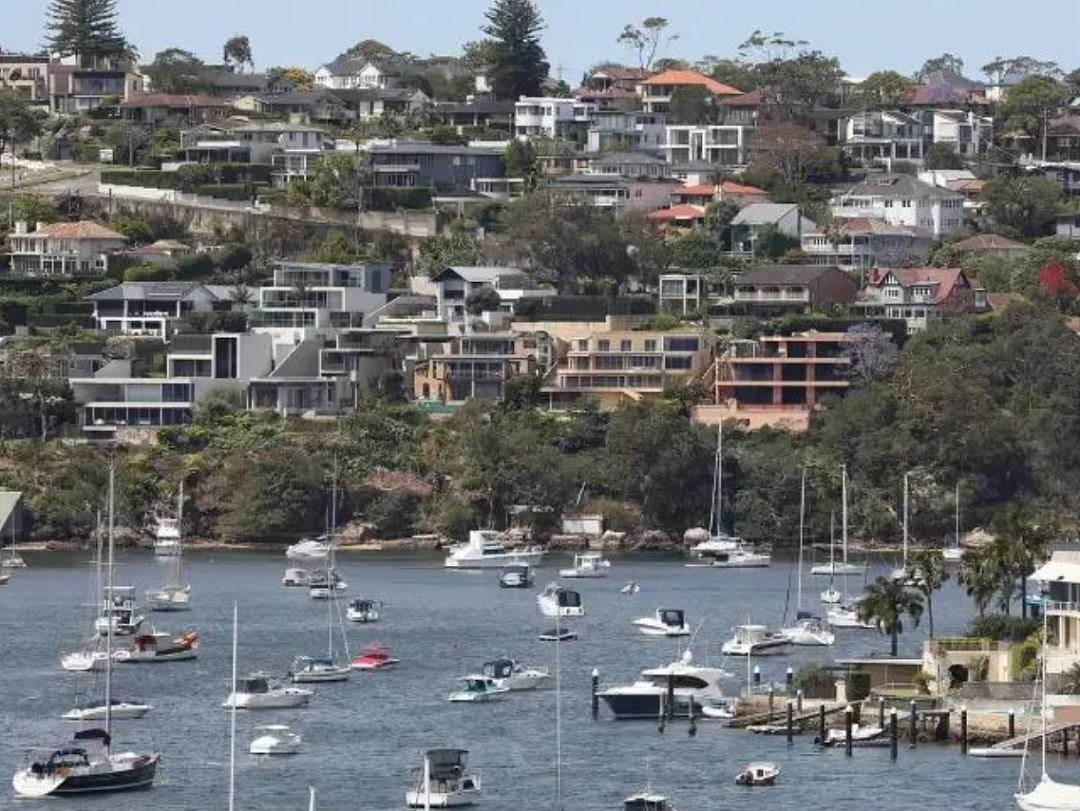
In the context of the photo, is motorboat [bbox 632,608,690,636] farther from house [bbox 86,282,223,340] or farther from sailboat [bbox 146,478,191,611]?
house [bbox 86,282,223,340]

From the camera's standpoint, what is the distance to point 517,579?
119625 millimetres

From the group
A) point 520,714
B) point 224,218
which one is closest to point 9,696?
point 520,714

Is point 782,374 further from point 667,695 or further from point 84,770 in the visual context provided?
point 84,770

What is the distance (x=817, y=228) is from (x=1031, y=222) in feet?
37.4

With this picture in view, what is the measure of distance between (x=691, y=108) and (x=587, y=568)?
73.7 m

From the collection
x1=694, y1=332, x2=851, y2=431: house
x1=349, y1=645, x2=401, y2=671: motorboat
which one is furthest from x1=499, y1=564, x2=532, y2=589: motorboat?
x1=694, y1=332, x2=851, y2=431: house

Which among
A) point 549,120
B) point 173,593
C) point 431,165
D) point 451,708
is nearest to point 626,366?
point 431,165

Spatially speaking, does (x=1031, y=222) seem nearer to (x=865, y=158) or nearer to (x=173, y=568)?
(x=865, y=158)

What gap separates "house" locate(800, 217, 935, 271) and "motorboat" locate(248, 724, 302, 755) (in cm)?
8830

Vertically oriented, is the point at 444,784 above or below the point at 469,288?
below

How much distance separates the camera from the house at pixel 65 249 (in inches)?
6471

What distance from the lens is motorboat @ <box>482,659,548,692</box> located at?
87.1 metres

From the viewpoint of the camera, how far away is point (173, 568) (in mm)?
117812

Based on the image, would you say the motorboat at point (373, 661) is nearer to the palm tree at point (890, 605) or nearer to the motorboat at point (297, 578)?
the palm tree at point (890, 605)
